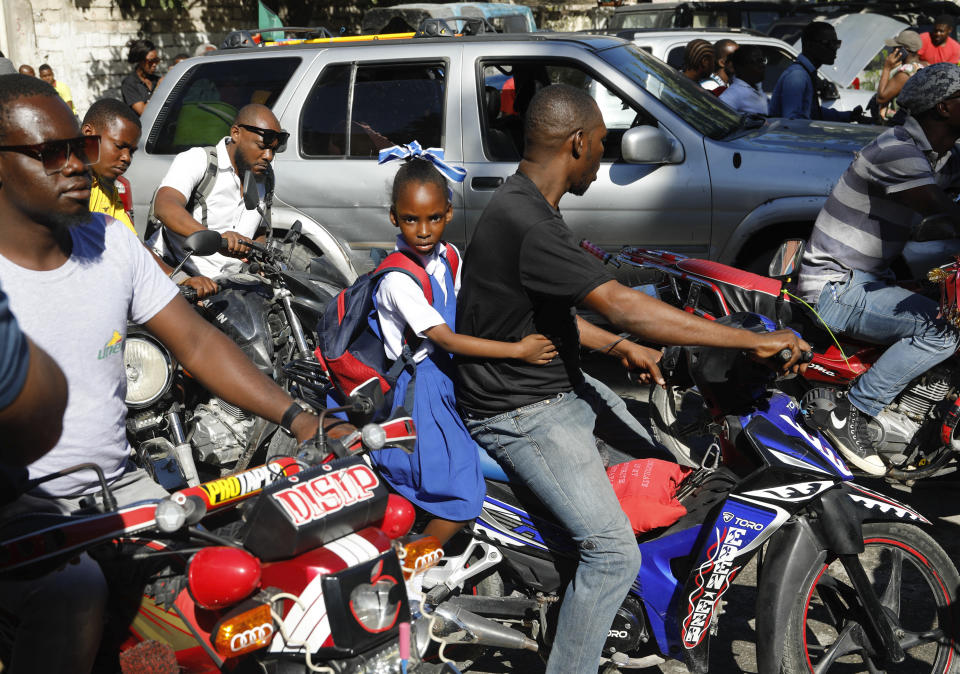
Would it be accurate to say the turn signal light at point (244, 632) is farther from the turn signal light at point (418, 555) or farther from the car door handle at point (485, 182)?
the car door handle at point (485, 182)

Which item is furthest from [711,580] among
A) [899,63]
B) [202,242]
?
[899,63]

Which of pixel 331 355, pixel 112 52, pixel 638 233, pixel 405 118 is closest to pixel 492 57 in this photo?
pixel 405 118

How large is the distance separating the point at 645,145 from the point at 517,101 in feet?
4.10

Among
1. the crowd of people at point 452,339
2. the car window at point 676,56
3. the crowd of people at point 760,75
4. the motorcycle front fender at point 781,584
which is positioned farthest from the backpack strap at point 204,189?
the car window at point 676,56

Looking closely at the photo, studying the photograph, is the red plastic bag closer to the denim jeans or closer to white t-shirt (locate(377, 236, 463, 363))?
white t-shirt (locate(377, 236, 463, 363))

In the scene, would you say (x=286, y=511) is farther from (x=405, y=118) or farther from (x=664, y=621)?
(x=405, y=118)

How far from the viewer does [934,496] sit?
4.84m

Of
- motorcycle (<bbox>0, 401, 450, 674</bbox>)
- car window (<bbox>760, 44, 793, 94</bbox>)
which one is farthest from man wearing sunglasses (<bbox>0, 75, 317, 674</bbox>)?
car window (<bbox>760, 44, 793, 94</bbox>)

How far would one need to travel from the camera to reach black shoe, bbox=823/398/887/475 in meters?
4.25

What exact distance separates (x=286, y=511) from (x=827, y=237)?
3.41 meters

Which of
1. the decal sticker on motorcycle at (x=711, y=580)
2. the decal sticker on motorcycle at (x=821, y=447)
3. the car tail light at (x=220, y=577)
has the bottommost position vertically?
the decal sticker on motorcycle at (x=711, y=580)

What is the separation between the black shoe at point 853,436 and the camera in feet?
13.9

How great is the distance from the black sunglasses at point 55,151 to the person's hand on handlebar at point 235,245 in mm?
2336

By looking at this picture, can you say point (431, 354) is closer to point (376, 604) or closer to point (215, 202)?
point (376, 604)
